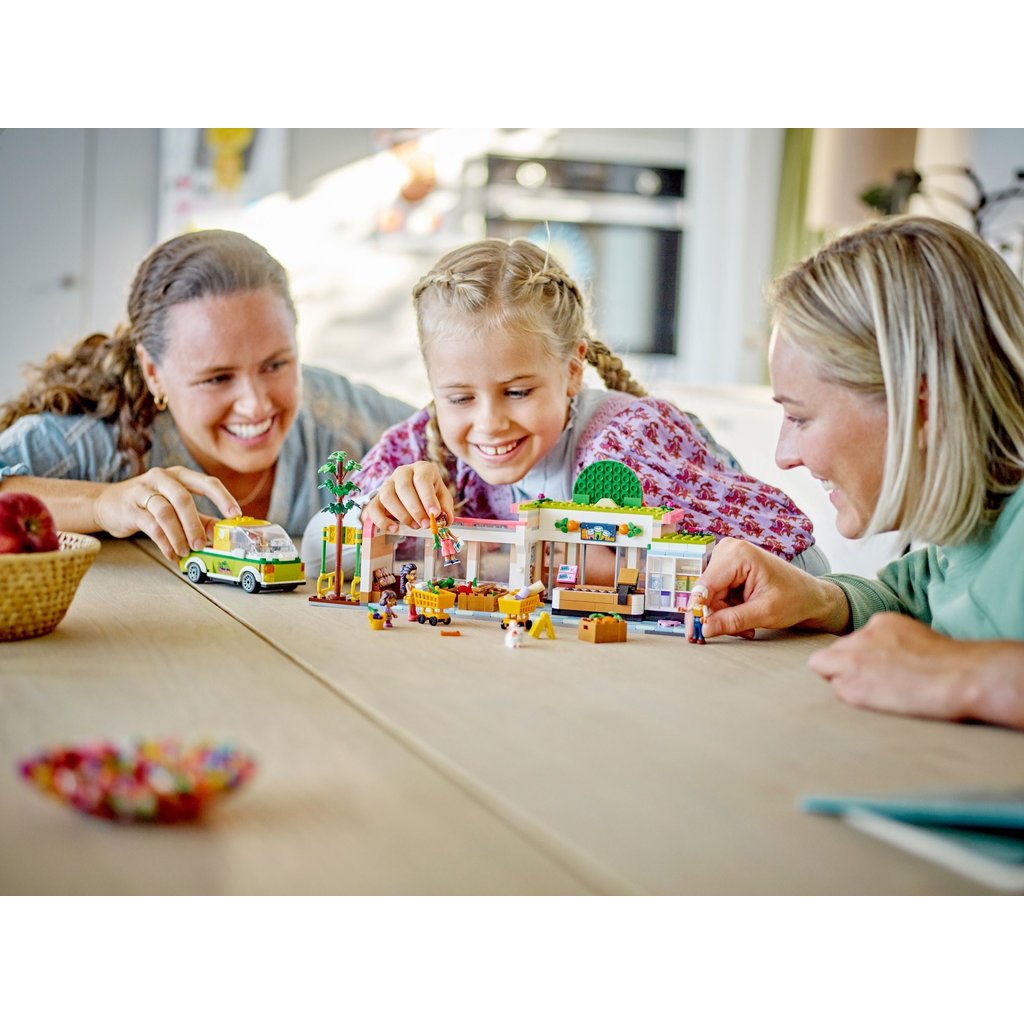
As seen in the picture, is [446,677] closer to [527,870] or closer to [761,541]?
[527,870]

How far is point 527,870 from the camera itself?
56cm

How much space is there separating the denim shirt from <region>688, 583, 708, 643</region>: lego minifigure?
664 millimetres

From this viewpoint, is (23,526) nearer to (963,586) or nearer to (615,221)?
(963,586)

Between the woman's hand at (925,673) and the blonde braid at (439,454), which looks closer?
the woman's hand at (925,673)

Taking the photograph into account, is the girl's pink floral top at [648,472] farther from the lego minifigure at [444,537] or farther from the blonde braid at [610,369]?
the lego minifigure at [444,537]

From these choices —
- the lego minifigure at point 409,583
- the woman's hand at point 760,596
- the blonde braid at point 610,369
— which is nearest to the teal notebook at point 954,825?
the woman's hand at point 760,596

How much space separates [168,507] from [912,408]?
769 mm

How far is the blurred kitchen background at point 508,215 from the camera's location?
5.64 feet

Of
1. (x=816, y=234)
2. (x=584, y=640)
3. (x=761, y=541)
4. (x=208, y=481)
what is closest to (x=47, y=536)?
(x=208, y=481)

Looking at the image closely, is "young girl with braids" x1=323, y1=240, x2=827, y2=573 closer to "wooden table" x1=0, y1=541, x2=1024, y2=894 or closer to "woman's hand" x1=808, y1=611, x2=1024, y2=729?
"wooden table" x1=0, y1=541, x2=1024, y2=894

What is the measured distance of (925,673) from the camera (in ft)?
2.63

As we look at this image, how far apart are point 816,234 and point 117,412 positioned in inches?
123

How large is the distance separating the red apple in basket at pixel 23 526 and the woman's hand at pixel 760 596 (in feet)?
1.84

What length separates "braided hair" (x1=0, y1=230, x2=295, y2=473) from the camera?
5.08ft
